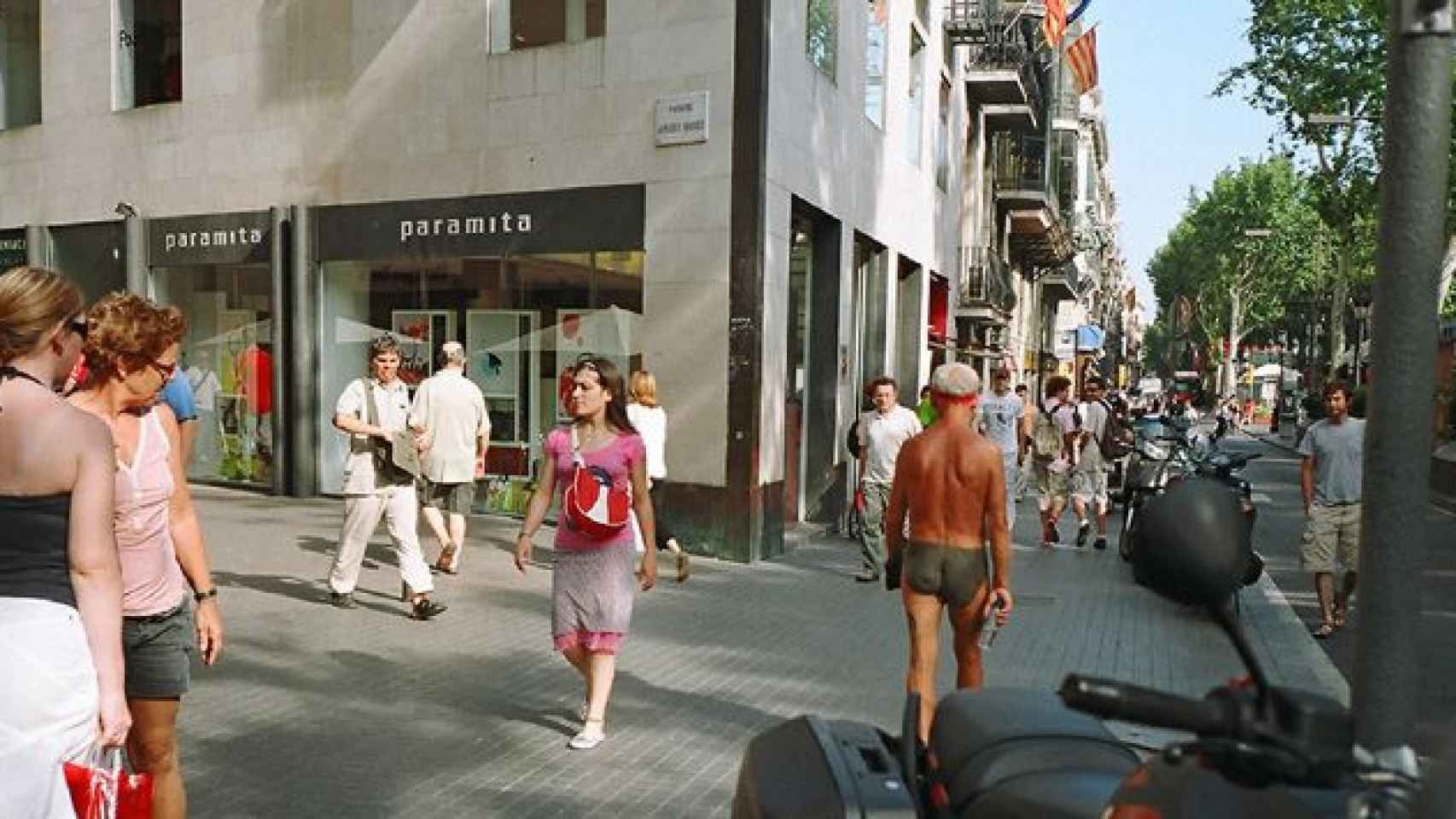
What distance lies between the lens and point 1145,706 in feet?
4.95

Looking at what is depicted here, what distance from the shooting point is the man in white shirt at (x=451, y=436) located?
8.75 metres

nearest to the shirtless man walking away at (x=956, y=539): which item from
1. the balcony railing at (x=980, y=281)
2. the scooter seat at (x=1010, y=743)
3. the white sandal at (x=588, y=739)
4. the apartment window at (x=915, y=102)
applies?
the white sandal at (x=588, y=739)

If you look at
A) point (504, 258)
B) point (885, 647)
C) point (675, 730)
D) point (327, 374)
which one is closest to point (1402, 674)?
point (675, 730)

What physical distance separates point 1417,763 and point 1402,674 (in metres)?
0.89

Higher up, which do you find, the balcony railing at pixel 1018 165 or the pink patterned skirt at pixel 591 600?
the balcony railing at pixel 1018 165

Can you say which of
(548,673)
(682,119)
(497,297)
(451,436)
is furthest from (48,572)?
(497,297)

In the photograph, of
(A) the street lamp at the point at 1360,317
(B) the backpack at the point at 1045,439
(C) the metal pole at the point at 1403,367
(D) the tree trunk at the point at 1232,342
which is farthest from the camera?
(D) the tree trunk at the point at 1232,342

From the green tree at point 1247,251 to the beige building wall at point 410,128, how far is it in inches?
1778

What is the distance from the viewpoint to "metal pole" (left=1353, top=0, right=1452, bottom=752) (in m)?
2.23

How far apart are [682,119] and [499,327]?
342 centimetres

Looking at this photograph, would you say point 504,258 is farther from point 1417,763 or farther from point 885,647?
point 1417,763

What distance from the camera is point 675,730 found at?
5.35 meters

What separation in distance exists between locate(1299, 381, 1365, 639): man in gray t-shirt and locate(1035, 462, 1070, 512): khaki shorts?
3691mm

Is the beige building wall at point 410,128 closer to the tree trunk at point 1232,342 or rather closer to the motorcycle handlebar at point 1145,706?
the motorcycle handlebar at point 1145,706
